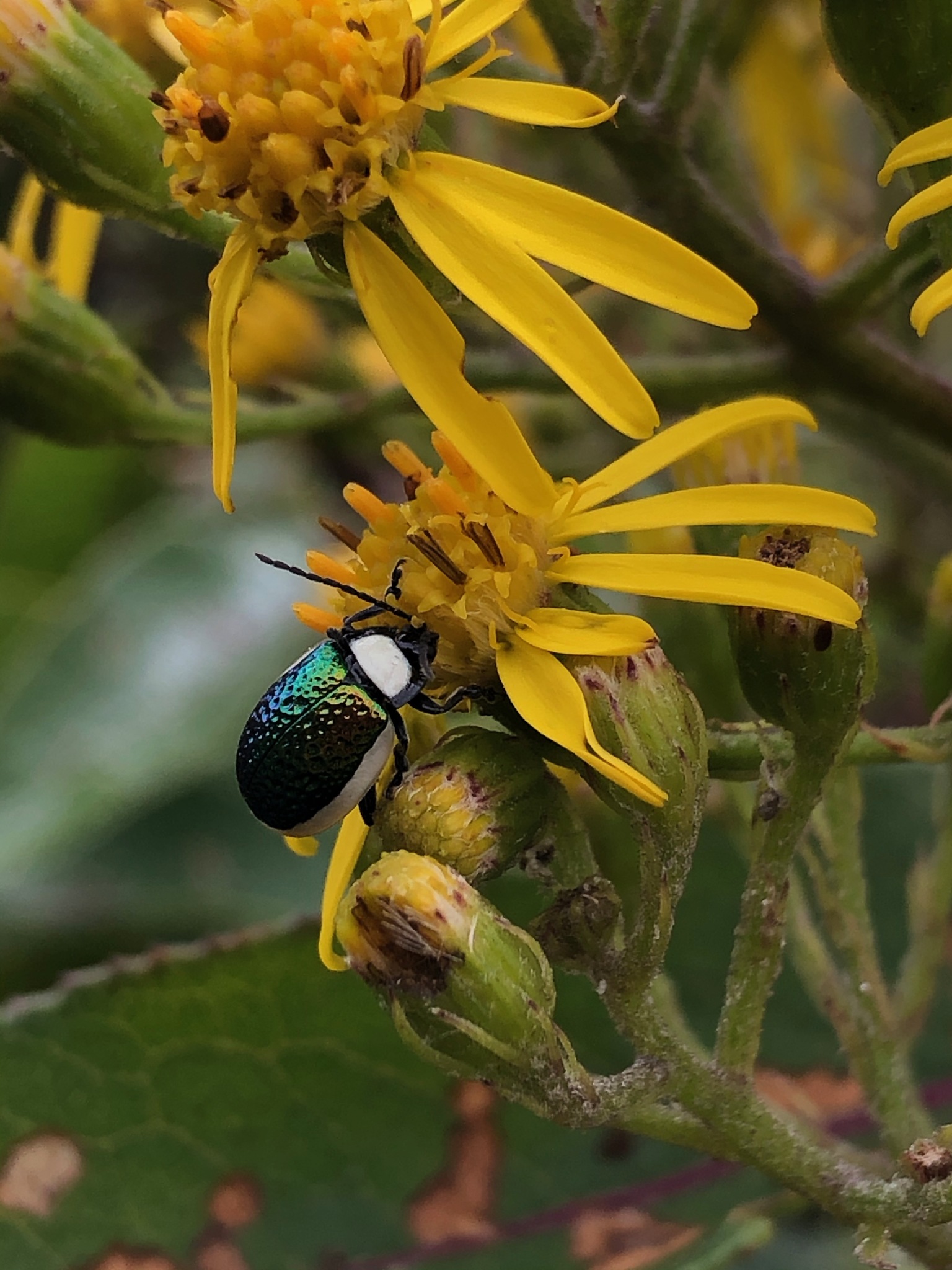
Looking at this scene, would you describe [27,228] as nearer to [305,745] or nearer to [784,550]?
[305,745]

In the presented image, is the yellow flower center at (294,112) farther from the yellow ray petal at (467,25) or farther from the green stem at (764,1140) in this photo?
the green stem at (764,1140)

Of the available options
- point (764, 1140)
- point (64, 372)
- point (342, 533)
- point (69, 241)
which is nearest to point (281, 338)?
point (69, 241)

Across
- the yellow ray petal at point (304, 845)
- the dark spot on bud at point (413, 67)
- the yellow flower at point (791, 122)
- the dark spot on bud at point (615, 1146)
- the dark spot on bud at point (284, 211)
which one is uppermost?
the yellow flower at point (791, 122)

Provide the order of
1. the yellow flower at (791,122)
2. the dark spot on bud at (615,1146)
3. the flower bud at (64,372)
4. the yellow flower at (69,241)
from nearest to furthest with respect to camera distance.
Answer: the flower bud at (64,372)
the yellow flower at (69,241)
the dark spot on bud at (615,1146)
the yellow flower at (791,122)

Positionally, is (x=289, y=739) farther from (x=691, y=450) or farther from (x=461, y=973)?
(x=691, y=450)

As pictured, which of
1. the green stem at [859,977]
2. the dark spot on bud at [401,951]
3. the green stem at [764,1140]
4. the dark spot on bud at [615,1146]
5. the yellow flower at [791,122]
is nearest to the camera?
the dark spot on bud at [401,951]

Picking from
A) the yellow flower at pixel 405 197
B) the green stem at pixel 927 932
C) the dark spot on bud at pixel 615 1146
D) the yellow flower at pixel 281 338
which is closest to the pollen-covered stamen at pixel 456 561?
the yellow flower at pixel 405 197

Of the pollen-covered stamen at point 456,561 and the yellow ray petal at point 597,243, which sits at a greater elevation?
the yellow ray petal at point 597,243
